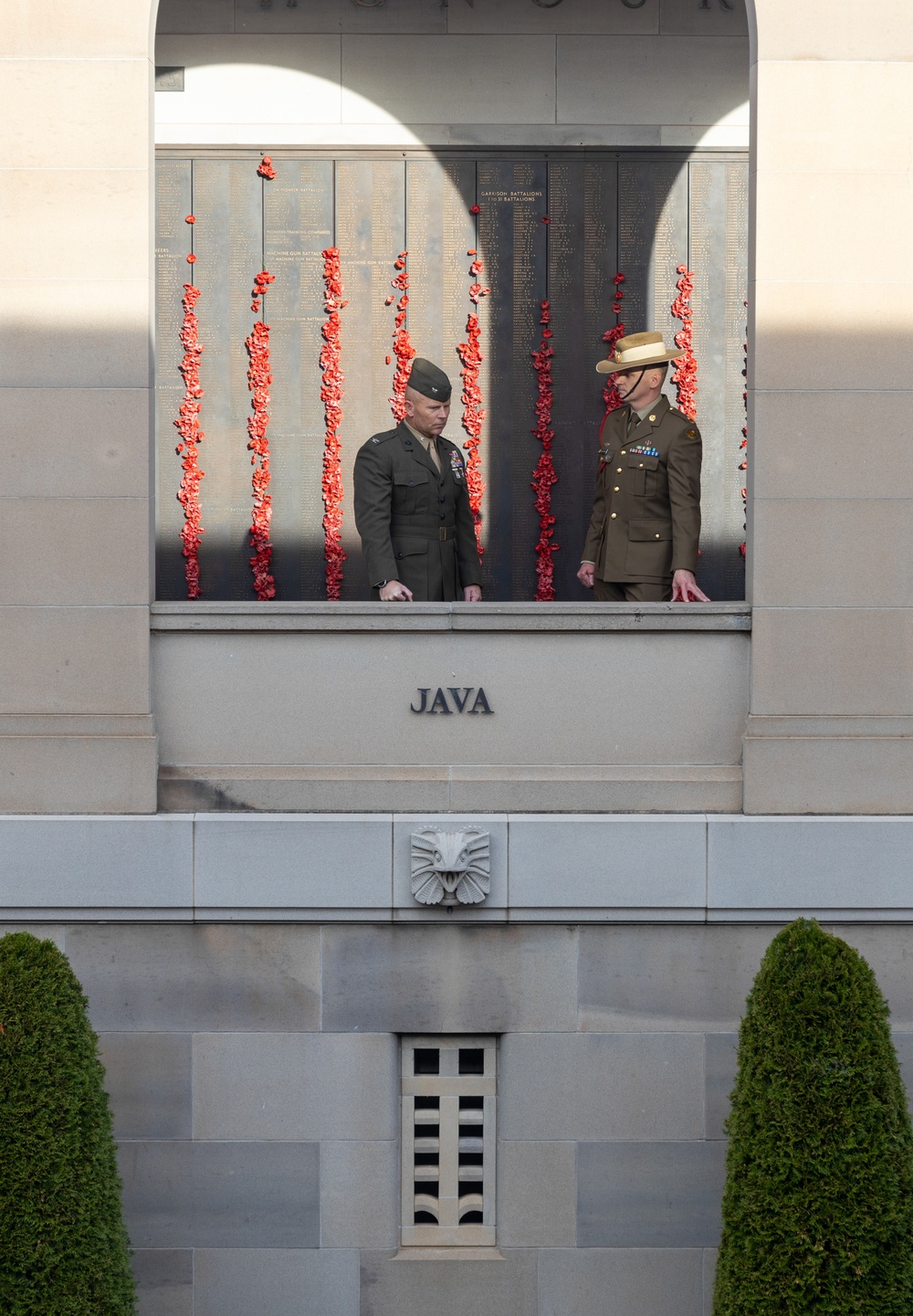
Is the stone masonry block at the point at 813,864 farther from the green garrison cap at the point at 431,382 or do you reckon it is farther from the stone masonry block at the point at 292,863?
the green garrison cap at the point at 431,382

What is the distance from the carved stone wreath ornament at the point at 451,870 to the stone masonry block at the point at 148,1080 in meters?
1.33

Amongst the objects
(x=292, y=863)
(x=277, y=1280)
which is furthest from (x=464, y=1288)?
(x=292, y=863)

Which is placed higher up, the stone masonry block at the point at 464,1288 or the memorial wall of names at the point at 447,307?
the memorial wall of names at the point at 447,307

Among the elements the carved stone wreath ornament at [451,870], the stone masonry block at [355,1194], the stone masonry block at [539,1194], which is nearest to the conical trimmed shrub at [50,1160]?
the stone masonry block at [355,1194]

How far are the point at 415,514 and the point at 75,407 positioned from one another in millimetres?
1969

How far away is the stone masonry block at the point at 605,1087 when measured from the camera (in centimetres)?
695

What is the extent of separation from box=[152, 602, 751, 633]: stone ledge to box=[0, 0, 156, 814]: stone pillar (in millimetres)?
290

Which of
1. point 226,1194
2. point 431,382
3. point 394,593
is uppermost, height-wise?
point 431,382

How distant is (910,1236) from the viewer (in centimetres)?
583

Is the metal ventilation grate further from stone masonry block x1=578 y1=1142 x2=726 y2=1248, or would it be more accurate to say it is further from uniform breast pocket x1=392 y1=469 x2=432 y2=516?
uniform breast pocket x1=392 y1=469 x2=432 y2=516

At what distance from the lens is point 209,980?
693cm

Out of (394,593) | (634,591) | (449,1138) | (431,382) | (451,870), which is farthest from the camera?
(634,591)

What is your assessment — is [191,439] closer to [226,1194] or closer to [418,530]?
[418,530]

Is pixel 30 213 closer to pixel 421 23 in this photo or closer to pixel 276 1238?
pixel 421 23
